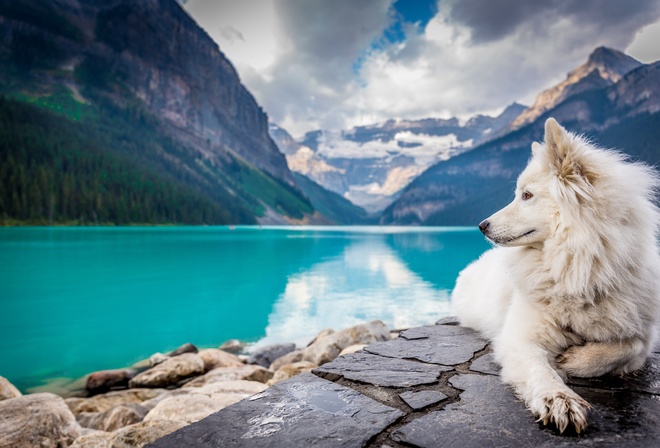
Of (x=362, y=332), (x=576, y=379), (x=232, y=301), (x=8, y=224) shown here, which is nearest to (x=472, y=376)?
(x=576, y=379)

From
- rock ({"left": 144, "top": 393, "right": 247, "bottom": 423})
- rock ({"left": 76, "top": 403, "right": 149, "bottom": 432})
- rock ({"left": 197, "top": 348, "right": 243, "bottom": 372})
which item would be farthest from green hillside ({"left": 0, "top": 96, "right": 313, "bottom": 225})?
rock ({"left": 144, "top": 393, "right": 247, "bottom": 423})

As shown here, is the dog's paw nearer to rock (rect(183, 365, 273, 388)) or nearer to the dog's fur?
the dog's fur

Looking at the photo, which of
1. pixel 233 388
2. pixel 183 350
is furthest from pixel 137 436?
pixel 183 350

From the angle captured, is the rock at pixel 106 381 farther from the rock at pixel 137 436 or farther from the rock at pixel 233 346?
the rock at pixel 137 436

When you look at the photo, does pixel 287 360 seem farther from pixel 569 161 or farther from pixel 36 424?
pixel 569 161

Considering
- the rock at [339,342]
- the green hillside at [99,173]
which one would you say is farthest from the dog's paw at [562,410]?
the green hillside at [99,173]

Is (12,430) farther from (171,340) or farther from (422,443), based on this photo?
(171,340)
